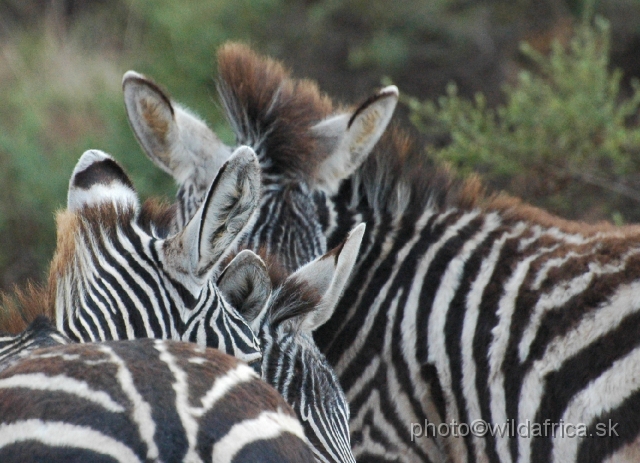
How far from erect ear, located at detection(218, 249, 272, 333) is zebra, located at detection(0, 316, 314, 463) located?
67cm

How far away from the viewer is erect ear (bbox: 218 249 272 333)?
2611 millimetres

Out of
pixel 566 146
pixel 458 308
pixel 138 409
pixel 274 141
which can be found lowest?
pixel 138 409

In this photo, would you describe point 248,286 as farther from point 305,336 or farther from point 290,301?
point 305,336

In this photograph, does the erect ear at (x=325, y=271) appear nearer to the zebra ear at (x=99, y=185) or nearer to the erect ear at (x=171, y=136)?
the zebra ear at (x=99, y=185)

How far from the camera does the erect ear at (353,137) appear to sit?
3.88 metres

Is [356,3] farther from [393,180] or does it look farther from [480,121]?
[393,180]

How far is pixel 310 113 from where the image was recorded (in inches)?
161

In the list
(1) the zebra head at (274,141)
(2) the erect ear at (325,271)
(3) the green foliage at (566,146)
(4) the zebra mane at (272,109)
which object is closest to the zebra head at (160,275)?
(2) the erect ear at (325,271)

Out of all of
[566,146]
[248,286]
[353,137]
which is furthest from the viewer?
[566,146]

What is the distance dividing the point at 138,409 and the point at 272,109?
2.46m

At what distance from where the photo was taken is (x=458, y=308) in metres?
3.36

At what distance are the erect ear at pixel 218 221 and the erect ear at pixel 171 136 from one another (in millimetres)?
1279

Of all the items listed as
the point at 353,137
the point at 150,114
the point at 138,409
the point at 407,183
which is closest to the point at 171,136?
the point at 150,114

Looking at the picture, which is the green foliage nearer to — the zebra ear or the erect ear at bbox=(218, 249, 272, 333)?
the zebra ear
